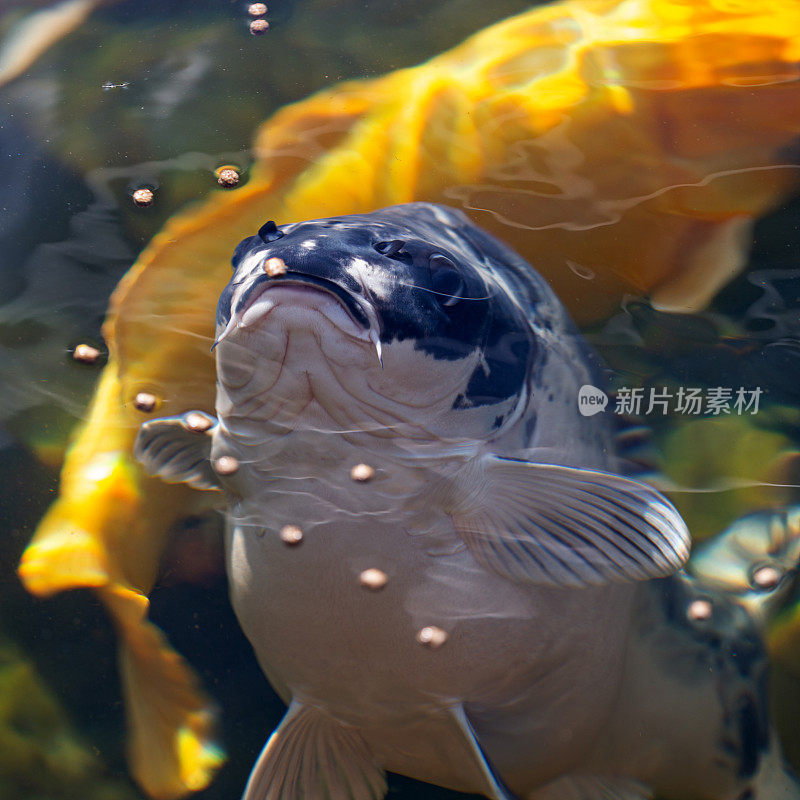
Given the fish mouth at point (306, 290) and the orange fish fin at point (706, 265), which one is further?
the orange fish fin at point (706, 265)

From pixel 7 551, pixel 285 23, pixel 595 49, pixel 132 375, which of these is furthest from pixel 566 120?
pixel 7 551

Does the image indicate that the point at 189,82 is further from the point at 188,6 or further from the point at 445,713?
the point at 445,713

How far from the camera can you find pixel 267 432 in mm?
1231

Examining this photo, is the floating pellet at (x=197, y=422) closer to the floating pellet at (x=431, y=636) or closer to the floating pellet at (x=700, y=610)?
the floating pellet at (x=431, y=636)

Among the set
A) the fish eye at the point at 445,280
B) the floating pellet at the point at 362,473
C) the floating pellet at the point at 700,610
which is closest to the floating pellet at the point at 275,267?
the fish eye at the point at 445,280

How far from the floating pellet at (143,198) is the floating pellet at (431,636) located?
90 cm

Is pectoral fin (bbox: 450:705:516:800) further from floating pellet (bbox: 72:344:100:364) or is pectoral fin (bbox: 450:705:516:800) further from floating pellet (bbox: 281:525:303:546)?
floating pellet (bbox: 72:344:100:364)

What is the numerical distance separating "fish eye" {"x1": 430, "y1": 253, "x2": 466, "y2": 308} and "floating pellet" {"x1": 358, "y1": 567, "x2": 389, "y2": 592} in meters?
0.44

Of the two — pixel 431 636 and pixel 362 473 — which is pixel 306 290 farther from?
pixel 431 636

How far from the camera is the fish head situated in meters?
1.06

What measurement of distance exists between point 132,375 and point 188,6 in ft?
2.74

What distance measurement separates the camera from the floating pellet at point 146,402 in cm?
142

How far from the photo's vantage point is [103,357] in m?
1.44


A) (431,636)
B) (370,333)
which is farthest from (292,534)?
(370,333)
